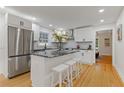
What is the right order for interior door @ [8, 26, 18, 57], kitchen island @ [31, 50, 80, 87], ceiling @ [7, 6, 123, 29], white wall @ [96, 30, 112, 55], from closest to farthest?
kitchen island @ [31, 50, 80, 87] < ceiling @ [7, 6, 123, 29] < interior door @ [8, 26, 18, 57] < white wall @ [96, 30, 112, 55]

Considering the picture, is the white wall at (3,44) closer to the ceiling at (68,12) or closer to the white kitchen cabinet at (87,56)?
the ceiling at (68,12)

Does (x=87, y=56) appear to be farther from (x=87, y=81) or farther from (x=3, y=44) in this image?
(x=3, y=44)

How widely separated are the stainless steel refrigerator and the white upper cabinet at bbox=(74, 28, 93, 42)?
3.60 m

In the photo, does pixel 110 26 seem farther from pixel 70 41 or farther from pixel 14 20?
pixel 14 20

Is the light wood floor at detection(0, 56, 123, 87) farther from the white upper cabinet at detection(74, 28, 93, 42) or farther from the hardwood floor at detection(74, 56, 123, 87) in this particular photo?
the white upper cabinet at detection(74, 28, 93, 42)

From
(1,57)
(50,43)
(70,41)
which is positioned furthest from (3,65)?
(70,41)

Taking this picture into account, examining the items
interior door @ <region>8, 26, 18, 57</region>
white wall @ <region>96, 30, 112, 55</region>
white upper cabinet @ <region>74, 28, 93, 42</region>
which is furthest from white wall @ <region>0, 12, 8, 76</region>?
white wall @ <region>96, 30, 112, 55</region>

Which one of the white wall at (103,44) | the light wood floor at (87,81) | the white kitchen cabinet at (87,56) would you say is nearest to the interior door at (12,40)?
Result: the light wood floor at (87,81)

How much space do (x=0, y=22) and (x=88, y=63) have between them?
16.4 feet

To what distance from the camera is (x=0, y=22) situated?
149 inches

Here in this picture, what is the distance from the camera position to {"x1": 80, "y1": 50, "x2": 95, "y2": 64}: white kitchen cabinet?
19.6 feet

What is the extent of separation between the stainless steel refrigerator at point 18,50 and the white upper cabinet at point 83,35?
360 cm

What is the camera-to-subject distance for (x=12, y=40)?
11.3 ft

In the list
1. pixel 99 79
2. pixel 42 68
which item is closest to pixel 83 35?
pixel 99 79
